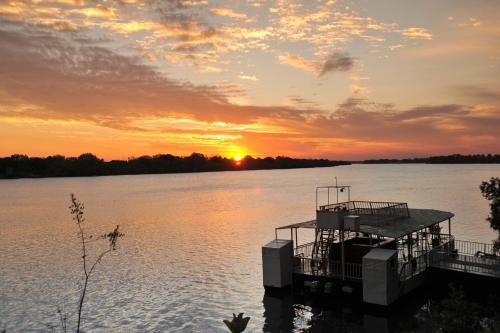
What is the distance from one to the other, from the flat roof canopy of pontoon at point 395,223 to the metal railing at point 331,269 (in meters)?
2.29

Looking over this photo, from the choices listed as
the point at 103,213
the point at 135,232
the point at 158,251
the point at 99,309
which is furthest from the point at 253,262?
the point at 103,213

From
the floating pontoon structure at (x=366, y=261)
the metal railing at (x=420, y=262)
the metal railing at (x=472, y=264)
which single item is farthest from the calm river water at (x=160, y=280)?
the metal railing at (x=472, y=264)

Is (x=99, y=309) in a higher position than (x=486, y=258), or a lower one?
lower

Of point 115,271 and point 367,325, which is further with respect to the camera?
point 115,271

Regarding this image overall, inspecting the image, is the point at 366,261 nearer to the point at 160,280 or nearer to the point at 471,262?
the point at 471,262

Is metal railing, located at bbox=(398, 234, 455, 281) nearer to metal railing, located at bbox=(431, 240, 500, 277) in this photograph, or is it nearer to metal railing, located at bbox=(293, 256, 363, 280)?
metal railing, located at bbox=(431, 240, 500, 277)

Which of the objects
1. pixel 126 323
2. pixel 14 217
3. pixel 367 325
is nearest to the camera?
pixel 367 325

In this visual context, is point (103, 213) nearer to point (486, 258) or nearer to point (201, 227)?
point (201, 227)

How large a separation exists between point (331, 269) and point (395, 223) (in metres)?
4.85

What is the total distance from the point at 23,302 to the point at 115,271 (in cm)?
922

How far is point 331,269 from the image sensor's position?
26984 mm

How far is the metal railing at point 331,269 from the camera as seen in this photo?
2600cm

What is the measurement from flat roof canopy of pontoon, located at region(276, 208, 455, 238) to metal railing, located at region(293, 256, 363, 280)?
2295mm

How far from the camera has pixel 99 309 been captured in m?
27.0
